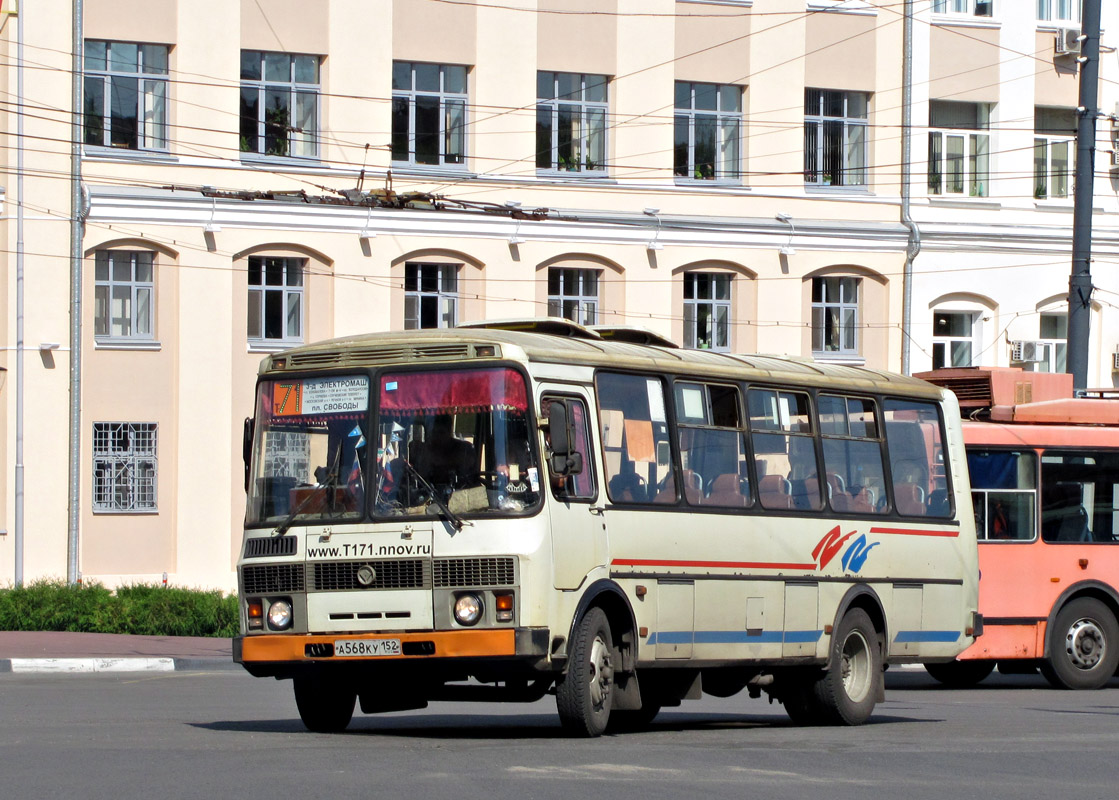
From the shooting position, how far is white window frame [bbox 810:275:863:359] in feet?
121

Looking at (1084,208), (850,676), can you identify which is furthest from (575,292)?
(850,676)

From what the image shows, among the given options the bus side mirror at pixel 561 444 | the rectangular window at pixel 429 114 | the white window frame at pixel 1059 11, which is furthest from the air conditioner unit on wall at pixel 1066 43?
the bus side mirror at pixel 561 444

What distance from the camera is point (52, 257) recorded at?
31391mm

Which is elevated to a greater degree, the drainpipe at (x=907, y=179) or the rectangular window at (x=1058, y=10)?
the rectangular window at (x=1058, y=10)

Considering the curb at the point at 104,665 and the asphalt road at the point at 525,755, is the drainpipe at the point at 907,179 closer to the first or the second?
the curb at the point at 104,665

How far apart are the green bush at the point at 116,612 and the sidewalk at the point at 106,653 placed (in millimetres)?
364

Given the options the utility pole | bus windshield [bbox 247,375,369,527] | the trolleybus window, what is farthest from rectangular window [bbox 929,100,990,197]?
bus windshield [bbox 247,375,369,527]

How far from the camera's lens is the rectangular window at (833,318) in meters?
36.8

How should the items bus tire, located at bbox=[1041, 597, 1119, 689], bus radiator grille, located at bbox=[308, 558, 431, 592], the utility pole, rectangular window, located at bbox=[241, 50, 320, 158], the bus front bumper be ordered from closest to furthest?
the bus front bumper
bus radiator grille, located at bbox=[308, 558, 431, 592]
bus tire, located at bbox=[1041, 597, 1119, 689]
the utility pole
rectangular window, located at bbox=[241, 50, 320, 158]

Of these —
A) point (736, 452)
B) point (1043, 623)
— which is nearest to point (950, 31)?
point (1043, 623)

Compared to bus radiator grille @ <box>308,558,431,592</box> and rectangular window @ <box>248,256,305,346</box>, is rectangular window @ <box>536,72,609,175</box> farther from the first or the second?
bus radiator grille @ <box>308,558,431,592</box>

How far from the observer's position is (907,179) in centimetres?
3669

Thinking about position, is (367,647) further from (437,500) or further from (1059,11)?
(1059,11)

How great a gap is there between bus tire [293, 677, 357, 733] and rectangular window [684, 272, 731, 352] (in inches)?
935
